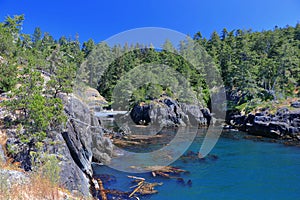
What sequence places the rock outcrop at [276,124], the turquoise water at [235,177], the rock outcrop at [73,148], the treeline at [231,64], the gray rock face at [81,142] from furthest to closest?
1. the treeline at [231,64]
2. the rock outcrop at [276,124]
3. the turquoise water at [235,177]
4. the gray rock face at [81,142]
5. the rock outcrop at [73,148]

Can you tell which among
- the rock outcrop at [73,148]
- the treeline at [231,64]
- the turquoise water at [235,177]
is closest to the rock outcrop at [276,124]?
the treeline at [231,64]

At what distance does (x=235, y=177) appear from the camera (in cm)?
1880

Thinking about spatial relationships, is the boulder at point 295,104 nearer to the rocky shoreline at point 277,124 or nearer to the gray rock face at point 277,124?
the rocky shoreline at point 277,124

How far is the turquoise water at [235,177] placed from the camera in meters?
15.7

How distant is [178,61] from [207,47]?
1885 centimetres

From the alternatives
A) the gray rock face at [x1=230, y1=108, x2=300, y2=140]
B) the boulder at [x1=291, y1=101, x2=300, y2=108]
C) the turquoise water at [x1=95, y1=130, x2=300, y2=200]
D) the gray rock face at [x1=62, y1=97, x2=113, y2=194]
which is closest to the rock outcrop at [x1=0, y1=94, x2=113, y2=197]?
the gray rock face at [x1=62, y1=97, x2=113, y2=194]

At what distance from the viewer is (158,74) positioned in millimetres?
58594

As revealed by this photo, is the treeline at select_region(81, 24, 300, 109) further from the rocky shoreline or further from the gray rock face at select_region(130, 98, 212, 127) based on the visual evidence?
the rocky shoreline

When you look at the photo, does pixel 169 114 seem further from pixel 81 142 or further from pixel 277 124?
pixel 81 142

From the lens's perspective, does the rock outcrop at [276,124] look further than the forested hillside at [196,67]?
Yes

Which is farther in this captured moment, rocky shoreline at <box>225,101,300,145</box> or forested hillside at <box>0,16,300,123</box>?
rocky shoreline at <box>225,101,300,145</box>

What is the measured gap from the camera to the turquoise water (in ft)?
51.6

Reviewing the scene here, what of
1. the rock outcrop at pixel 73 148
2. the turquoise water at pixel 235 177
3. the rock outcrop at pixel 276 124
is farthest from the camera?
the rock outcrop at pixel 276 124

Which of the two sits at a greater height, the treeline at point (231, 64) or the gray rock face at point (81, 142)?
the treeline at point (231, 64)
